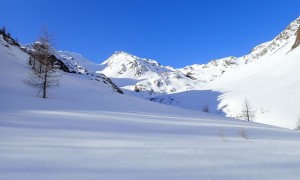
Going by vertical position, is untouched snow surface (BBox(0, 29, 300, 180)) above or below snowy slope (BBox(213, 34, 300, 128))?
below

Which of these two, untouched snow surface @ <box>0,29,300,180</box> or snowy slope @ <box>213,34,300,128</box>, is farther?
snowy slope @ <box>213,34,300,128</box>

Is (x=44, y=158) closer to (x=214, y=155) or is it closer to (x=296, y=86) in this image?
(x=214, y=155)

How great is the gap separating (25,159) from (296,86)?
70029 mm

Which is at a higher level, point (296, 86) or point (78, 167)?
point (296, 86)

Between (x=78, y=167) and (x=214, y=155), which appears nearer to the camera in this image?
(x=78, y=167)

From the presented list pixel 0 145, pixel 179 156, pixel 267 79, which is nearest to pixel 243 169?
pixel 179 156

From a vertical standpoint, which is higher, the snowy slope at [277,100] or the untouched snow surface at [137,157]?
the snowy slope at [277,100]

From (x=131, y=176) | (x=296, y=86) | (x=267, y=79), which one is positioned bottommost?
(x=131, y=176)

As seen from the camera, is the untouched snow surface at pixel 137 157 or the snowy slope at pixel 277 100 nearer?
the untouched snow surface at pixel 137 157

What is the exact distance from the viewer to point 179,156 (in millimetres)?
5227

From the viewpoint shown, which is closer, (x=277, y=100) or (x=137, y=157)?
(x=137, y=157)

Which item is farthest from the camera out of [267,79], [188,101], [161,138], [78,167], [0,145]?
[188,101]

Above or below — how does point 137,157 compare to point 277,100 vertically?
below

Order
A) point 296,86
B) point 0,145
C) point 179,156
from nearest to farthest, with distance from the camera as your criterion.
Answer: point 179,156 → point 0,145 → point 296,86
